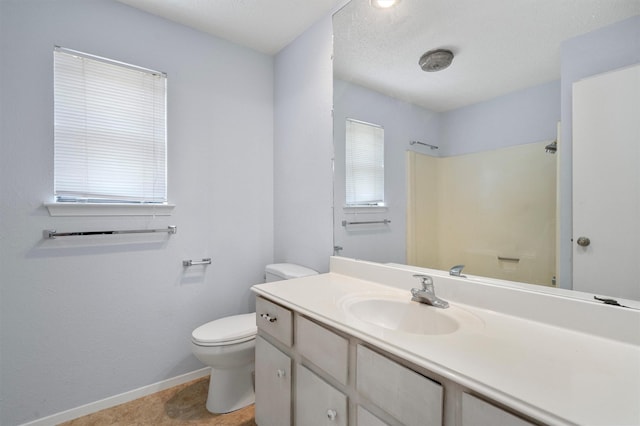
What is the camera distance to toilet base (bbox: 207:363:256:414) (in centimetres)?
169

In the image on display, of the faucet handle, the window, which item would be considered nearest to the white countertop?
the faucet handle

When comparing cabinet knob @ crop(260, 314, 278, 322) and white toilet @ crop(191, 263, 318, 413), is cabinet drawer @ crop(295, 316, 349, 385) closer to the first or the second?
cabinet knob @ crop(260, 314, 278, 322)

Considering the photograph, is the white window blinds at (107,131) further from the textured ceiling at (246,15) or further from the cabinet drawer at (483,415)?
the cabinet drawer at (483,415)

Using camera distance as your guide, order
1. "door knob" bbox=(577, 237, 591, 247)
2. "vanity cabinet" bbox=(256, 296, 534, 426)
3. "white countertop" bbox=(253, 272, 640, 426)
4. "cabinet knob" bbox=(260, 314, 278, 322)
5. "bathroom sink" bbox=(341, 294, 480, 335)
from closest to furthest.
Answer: "white countertop" bbox=(253, 272, 640, 426) → "vanity cabinet" bbox=(256, 296, 534, 426) → "door knob" bbox=(577, 237, 591, 247) → "bathroom sink" bbox=(341, 294, 480, 335) → "cabinet knob" bbox=(260, 314, 278, 322)

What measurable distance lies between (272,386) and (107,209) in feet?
4.61

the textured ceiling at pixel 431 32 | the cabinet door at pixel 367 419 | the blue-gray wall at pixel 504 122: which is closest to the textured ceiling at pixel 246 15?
the textured ceiling at pixel 431 32

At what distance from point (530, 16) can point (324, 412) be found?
62.9 inches

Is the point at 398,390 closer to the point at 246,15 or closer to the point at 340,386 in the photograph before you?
the point at 340,386

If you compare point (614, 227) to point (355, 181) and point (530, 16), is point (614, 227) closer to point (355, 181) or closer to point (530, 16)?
point (530, 16)

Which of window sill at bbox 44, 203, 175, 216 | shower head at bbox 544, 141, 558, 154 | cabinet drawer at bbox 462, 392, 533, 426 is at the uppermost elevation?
shower head at bbox 544, 141, 558, 154

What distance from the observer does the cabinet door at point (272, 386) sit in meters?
1.19

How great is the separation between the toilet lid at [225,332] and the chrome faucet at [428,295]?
1001 millimetres

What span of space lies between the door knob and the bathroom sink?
1.39 ft

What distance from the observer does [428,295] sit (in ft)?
3.75
